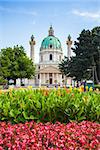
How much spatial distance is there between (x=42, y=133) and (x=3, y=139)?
516 mm

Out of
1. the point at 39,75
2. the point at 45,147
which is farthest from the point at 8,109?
the point at 39,75

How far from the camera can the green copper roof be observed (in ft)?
372

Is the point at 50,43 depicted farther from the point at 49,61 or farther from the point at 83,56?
the point at 83,56

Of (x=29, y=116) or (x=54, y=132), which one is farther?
(x=29, y=116)

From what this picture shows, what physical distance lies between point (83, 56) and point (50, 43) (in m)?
69.5

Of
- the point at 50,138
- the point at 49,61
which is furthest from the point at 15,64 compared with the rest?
the point at 50,138

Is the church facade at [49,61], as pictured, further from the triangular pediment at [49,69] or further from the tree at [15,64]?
the tree at [15,64]

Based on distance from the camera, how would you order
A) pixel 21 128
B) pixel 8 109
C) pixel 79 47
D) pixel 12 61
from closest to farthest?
pixel 21 128
pixel 8 109
pixel 79 47
pixel 12 61

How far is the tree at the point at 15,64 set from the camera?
6072cm

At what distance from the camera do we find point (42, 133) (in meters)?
4.16

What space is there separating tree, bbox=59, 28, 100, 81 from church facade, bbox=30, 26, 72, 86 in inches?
2424

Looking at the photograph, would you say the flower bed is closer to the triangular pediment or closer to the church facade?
the church facade

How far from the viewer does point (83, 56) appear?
4466cm

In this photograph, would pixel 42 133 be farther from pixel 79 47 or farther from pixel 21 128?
pixel 79 47
